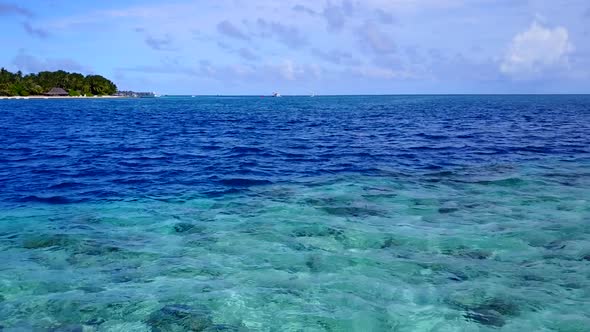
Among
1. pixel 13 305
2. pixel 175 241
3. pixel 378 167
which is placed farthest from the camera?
pixel 378 167

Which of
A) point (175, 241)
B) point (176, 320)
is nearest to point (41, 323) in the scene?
point (176, 320)

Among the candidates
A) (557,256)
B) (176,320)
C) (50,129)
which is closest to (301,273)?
(176,320)

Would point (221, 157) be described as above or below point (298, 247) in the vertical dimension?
above

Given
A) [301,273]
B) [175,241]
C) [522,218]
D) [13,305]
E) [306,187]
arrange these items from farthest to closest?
[306,187] < [522,218] < [175,241] < [301,273] < [13,305]

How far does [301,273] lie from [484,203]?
30.0 feet

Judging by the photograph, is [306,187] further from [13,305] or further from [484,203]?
[13,305]

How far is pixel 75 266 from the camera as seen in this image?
1176 centimetres

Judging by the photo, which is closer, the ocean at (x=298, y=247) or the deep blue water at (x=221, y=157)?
the ocean at (x=298, y=247)

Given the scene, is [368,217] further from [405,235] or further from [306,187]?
[306,187]

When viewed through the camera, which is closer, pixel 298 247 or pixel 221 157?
pixel 298 247

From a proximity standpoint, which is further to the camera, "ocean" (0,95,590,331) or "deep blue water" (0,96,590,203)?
"deep blue water" (0,96,590,203)

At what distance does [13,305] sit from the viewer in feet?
31.9

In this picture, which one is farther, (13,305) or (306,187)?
(306,187)

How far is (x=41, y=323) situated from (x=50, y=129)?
51428mm
